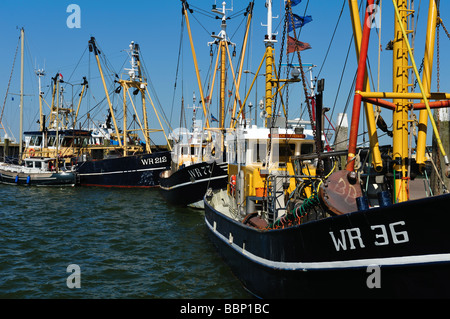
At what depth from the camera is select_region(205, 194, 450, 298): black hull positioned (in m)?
4.71

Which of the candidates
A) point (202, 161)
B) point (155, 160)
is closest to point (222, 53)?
point (202, 161)

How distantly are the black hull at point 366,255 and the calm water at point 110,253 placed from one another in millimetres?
2556

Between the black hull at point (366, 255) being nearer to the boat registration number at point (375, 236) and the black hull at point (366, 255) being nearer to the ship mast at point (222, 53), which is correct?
the boat registration number at point (375, 236)

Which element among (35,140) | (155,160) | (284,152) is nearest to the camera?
(284,152)

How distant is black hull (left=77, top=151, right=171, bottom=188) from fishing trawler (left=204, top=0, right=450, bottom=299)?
76.4ft

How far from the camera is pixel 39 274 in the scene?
10266 millimetres

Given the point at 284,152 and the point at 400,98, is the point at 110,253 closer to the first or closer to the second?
the point at 284,152

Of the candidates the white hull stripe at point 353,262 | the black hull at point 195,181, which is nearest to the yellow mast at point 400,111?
the white hull stripe at point 353,262

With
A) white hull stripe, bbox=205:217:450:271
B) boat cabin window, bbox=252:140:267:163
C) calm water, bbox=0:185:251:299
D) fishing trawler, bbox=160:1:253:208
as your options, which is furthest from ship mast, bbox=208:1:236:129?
white hull stripe, bbox=205:217:450:271

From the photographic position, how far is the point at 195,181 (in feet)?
71.6

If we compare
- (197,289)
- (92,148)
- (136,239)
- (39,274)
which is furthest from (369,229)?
(92,148)

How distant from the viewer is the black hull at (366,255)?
15.4ft

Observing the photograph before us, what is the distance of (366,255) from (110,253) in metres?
9.27
